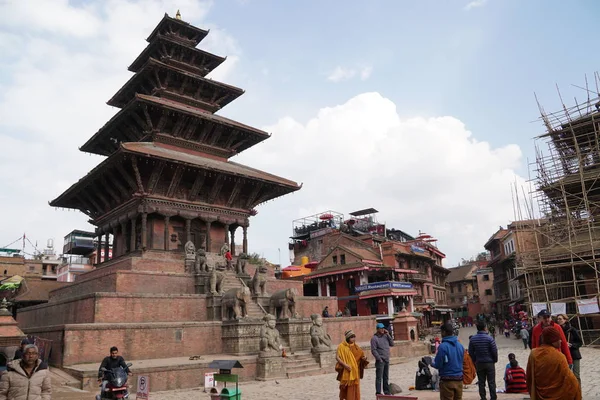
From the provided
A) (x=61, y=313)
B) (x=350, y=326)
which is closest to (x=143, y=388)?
(x=61, y=313)

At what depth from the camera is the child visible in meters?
10.6

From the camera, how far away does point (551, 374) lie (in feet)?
18.4

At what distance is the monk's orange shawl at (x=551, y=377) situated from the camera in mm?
5512

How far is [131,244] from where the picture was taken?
2433cm

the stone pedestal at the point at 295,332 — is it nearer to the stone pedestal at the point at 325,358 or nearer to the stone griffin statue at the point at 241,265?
the stone pedestal at the point at 325,358

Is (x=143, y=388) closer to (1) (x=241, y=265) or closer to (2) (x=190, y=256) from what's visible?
(2) (x=190, y=256)

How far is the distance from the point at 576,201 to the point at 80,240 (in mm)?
61795

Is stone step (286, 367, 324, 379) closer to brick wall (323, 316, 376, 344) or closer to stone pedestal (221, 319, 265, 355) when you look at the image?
stone pedestal (221, 319, 265, 355)

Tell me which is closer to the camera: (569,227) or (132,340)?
(132,340)

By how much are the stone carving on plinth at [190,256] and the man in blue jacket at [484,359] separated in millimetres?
15781

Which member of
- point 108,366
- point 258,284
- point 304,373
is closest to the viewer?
point 108,366

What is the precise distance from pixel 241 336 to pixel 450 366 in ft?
36.5

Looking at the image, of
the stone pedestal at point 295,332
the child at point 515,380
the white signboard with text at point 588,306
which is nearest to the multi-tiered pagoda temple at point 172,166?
the stone pedestal at point 295,332

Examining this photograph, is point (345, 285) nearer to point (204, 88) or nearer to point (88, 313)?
point (204, 88)
